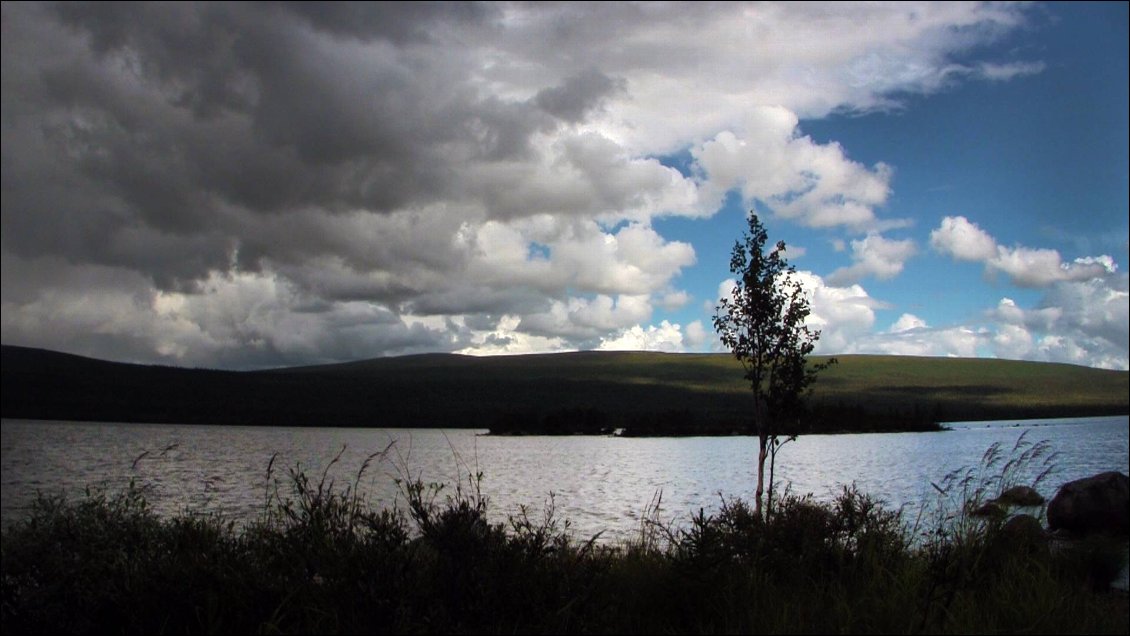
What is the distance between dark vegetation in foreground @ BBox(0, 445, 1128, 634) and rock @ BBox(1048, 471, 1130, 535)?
20.6 m

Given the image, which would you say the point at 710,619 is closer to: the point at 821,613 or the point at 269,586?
the point at 821,613

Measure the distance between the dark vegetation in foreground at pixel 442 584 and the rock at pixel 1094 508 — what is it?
20.6 meters

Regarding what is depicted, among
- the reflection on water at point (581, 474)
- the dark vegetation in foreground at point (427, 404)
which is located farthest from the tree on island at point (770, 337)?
the dark vegetation in foreground at point (427, 404)

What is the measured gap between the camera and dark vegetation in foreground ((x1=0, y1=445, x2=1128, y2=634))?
7027mm

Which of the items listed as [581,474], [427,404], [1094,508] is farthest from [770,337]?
[427,404]

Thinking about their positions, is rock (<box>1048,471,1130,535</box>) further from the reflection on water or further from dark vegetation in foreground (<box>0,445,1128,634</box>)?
dark vegetation in foreground (<box>0,445,1128,634</box>)

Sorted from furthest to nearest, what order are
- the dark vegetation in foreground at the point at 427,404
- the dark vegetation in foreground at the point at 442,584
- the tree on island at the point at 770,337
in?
1. the dark vegetation in foreground at the point at 427,404
2. the tree on island at the point at 770,337
3. the dark vegetation in foreground at the point at 442,584

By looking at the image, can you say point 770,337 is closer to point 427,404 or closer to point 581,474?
point 581,474

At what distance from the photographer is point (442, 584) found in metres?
7.18

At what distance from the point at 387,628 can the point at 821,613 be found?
3.78 m

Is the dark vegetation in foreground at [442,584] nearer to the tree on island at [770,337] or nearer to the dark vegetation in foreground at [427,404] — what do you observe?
the tree on island at [770,337]

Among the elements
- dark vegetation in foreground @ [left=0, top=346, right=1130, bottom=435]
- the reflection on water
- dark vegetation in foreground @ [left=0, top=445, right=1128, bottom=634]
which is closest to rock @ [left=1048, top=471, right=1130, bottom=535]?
the reflection on water

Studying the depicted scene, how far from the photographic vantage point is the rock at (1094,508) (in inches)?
1064

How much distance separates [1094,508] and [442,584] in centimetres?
2718
